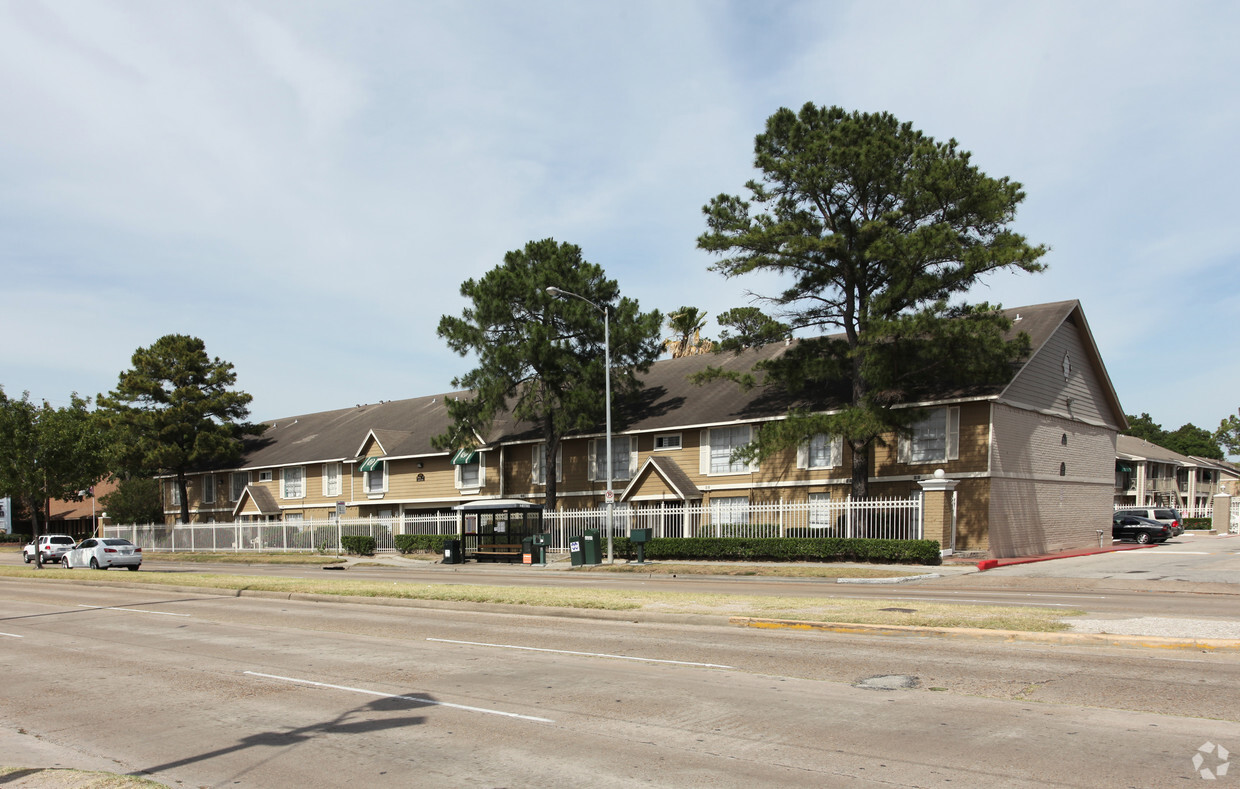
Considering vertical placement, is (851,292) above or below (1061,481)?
above

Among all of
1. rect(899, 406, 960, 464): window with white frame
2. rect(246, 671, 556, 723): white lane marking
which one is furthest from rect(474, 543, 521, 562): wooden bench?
rect(246, 671, 556, 723): white lane marking

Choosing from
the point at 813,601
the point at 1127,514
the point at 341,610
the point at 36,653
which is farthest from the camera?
the point at 1127,514

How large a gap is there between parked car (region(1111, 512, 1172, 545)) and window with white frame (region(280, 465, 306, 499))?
45435 millimetres

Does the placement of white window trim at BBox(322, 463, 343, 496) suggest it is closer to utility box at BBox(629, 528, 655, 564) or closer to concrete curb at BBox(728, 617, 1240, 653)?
utility box at BBox(629, 528, 655, 564)

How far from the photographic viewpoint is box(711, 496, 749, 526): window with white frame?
3616 centimetres

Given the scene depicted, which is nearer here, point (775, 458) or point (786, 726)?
point (786, 726)

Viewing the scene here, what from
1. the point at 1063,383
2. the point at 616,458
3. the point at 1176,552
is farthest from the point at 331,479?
the point at 1176,552

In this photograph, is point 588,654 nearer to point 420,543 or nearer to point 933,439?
point 933,439

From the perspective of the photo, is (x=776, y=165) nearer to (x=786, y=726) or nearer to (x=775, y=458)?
(x=775, y=458)

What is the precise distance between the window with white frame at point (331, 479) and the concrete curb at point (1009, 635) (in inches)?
1785

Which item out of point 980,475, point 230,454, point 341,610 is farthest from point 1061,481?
point 230,454

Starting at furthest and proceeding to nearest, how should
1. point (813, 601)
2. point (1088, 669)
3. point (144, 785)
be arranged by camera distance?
point (813, 601), point (1088, 669), point (144, 785)

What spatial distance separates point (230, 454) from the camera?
61656mm

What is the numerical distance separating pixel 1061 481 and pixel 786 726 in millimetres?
33789
